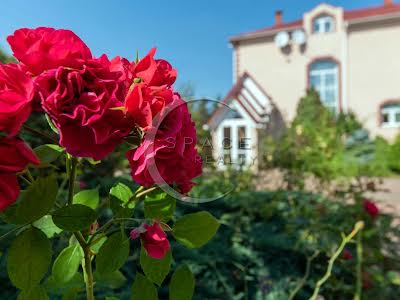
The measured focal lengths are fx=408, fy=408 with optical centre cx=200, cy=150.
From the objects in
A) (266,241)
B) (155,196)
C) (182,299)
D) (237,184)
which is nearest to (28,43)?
(155,196)

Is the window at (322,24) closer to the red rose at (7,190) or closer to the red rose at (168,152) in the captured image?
the red rose at (168,152)

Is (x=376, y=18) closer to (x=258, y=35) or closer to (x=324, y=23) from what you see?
(x=324, y=23)

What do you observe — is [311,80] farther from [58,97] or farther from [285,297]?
[58,97]

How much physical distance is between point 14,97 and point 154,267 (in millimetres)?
279

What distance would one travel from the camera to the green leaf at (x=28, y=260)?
0.47 meters

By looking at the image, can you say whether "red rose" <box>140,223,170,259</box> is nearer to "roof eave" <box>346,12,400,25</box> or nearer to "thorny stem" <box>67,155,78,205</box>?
"thorny stem" <box>67,155,78,205</box>

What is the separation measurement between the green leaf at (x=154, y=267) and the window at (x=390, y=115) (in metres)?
13.7

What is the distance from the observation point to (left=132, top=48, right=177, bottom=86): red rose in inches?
20.6

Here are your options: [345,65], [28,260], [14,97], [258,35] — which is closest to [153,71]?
[14,97]

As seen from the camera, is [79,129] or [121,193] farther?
[121,193]

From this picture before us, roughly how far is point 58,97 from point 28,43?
0.09 metres

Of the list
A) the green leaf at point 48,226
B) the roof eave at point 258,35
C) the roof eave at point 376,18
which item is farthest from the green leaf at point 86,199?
the roof eave at point 258,35

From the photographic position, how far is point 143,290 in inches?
22.1

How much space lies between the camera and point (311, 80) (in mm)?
13734
